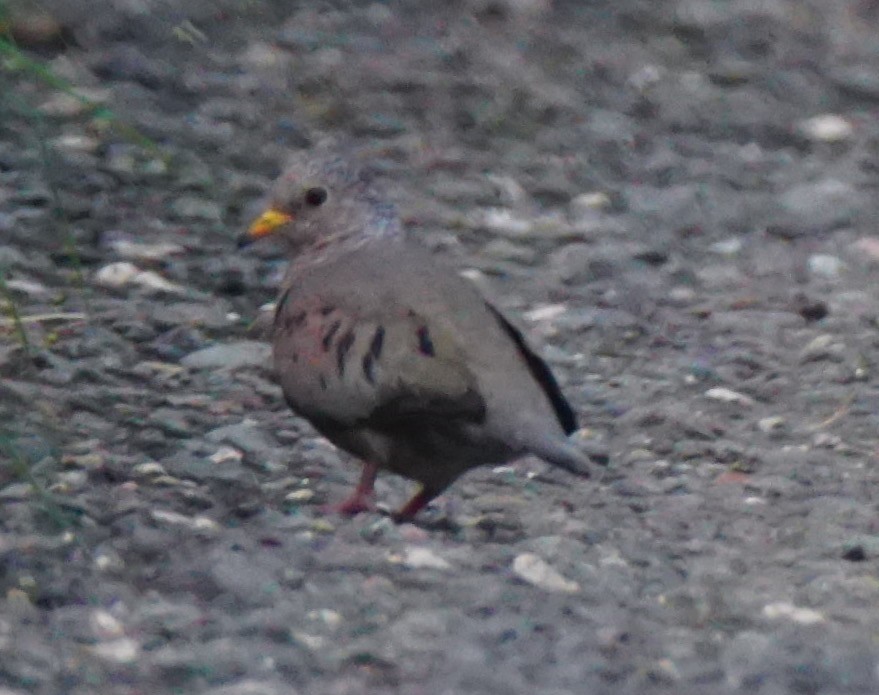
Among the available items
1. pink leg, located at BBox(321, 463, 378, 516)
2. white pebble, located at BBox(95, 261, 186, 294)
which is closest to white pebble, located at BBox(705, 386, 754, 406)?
pink leg, located at BBox(321, 463, 378, 516)

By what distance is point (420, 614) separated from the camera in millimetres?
4812

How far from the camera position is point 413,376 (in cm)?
523

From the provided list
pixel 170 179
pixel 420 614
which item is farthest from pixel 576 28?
pixel 420 614

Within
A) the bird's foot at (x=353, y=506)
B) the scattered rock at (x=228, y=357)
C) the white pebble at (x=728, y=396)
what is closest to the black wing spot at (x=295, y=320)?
the bird's foot at (x=353, y=506)

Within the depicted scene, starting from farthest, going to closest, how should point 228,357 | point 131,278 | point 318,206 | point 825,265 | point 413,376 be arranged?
point 825,265 → point 131,278 → point 228,357 → point 318,206 → point 413,376

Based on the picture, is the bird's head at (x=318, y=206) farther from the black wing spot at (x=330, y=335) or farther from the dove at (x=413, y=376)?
the black wing spot at (x=330, y=335)

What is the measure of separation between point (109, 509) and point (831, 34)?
19.5 ft

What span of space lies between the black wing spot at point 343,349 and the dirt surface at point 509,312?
0.41 metres

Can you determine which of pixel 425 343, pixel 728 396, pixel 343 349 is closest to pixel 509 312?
pixel 728 396

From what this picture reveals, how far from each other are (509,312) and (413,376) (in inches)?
85.0

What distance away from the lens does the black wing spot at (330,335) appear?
18.2ft

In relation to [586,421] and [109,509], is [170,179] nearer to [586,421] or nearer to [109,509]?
[586,421]

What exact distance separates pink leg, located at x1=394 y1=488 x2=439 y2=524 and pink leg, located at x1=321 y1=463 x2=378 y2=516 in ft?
0.27

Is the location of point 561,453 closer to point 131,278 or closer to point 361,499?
point 361,499
